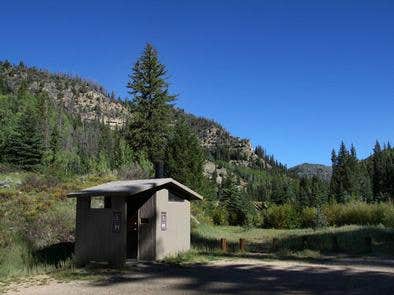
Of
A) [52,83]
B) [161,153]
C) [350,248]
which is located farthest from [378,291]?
[52,83]

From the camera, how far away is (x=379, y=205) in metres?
38.6

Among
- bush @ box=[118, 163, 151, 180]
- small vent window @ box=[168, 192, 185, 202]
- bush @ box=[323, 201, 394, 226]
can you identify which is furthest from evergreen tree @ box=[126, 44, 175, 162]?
small vent window @ box=[168, 192, 185, 202]

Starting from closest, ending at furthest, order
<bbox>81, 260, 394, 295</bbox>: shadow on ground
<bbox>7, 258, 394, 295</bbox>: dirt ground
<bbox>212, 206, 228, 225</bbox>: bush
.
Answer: <bbox>81, 260, 394, 295</bbox>: shadow on ground, <bbox>7, 258, 394, 295</bbox>: dirt ground, <bbox>212, 206, 228, 225</bbox>: bush

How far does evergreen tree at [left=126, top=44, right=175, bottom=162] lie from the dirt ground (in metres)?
34.2

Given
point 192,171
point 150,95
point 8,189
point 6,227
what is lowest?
point 6,227

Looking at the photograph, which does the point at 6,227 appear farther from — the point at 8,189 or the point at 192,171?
the point at 192,171

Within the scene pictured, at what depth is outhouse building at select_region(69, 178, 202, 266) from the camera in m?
17.9

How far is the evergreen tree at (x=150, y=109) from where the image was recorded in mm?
51594

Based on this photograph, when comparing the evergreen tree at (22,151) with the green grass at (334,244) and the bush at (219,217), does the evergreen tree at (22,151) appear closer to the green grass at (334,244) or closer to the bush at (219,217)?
the bush at (219,217)

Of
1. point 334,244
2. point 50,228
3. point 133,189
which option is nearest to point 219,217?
point 50,228

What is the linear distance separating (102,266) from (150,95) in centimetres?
3783

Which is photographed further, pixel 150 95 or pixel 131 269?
pixel 150 95

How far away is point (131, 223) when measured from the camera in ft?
63.4

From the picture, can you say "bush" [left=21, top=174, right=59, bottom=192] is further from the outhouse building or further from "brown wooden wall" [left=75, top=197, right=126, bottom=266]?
"brown wooden wall" [left=75, top=197, right=126, bottom=266]
